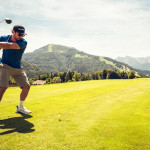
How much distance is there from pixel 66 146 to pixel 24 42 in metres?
3.87

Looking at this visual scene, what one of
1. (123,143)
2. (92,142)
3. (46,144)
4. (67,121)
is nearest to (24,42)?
(67,121)

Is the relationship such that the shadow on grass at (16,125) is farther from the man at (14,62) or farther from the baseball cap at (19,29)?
the baseball cap at (19,29)

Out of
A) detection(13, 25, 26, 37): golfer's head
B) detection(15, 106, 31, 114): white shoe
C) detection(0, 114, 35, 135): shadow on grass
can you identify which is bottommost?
detection(0, 114, 35, 135): shadow on grass

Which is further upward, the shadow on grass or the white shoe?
the white shoe

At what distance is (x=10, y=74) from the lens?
6082mm

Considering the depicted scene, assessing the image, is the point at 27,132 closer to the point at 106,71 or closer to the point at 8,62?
the point at 8,62

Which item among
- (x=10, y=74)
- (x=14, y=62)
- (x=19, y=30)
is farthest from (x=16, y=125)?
(x=19, y=30)

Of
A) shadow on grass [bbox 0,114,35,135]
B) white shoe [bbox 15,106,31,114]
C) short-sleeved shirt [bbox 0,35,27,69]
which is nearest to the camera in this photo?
shadow on grass [bbox 0,114,35,135]

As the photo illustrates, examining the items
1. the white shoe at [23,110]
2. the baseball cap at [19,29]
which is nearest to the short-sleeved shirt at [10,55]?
the baseball cap at [19,29]

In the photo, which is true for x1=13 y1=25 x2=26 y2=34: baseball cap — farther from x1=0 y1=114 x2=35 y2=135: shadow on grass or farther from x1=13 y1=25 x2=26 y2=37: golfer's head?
x1=0 y1=114 x2=35 y2=135: shadow on grass

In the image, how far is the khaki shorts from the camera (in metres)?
5.64

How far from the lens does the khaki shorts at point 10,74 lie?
5645 mm

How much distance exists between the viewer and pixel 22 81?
20.8 ft

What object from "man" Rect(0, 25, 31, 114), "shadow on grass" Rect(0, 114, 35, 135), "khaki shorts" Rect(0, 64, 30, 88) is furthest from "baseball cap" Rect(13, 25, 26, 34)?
"shadow on grass" Rect(0, 114, 35, 135)
